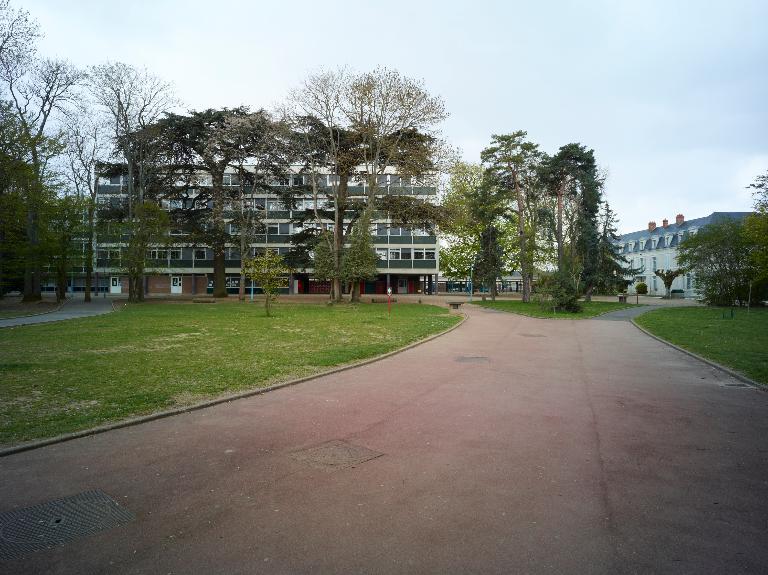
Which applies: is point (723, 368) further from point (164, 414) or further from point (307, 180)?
point (307, 180)

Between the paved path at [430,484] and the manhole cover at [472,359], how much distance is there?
11.4ft

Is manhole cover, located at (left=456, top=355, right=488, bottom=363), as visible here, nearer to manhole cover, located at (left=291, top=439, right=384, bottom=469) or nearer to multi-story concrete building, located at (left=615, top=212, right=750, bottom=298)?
manhole cover, located at (left=291, top=439, right=384, bottom=469)

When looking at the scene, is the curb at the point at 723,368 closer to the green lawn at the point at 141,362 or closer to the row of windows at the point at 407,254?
the green lawn at the point at 141,362

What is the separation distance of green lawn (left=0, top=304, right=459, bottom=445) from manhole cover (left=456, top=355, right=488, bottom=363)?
2.20 meters

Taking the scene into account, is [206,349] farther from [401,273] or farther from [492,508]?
[401,273]

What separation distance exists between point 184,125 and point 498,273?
3218cm

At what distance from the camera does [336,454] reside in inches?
225

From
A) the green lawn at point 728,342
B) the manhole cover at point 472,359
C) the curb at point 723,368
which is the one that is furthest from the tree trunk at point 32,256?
the green lawn at point 728,342

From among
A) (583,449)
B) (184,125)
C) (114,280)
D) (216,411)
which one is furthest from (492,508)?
(114,280)

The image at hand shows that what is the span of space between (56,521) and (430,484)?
3362mm

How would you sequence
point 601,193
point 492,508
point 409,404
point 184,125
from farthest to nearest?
point 601,193
point 184,125
point 409,404
point 492,508

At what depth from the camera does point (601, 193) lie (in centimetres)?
4534

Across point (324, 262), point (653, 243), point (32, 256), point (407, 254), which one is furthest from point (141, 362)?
point (653, 243)

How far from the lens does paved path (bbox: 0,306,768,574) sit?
3590mm
